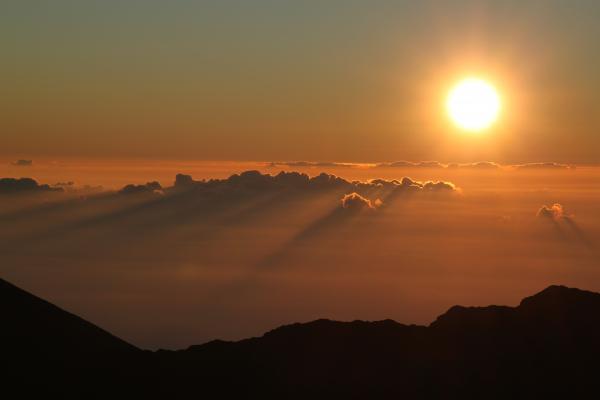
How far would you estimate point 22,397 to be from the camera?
323 ft

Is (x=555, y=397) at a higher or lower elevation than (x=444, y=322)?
lower

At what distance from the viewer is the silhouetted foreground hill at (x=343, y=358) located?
363ft

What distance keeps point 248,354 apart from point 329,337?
563 inches

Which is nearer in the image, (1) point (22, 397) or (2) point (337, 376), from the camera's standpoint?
(1) point (22, 397)

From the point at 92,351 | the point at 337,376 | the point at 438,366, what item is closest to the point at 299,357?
the point at 337,376

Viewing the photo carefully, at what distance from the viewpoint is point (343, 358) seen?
128 metres

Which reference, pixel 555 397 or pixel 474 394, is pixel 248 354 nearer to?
pixel 474 394

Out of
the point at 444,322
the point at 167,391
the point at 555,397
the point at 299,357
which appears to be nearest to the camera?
the point at 167,391

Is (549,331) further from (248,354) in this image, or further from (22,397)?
(22,397)

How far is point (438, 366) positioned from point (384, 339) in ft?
34.0

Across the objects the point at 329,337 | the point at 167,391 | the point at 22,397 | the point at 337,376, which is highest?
the point at 329,337

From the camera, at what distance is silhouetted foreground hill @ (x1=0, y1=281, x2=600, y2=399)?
363ft

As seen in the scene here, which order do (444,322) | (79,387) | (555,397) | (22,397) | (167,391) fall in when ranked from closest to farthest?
(22,397) < (79,387) < (167,391) < (555,397) < (444,322)

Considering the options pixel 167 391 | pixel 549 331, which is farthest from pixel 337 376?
pixel 549 331
